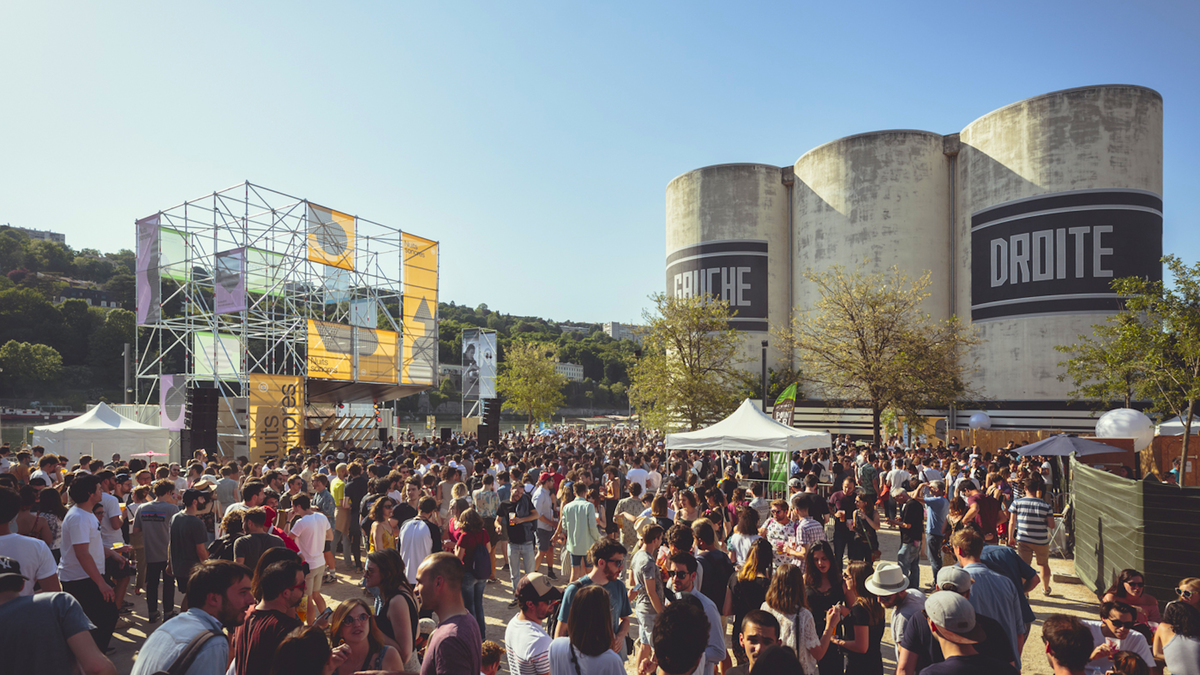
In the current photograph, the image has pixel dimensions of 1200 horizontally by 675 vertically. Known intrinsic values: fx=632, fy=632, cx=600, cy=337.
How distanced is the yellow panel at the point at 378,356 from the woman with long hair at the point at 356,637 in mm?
24607

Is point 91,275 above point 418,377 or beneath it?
above

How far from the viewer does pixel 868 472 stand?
1438 cm

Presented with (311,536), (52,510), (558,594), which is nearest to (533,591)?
(558,594)

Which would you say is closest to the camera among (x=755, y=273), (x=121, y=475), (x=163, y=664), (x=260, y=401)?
(x=163, y=664)

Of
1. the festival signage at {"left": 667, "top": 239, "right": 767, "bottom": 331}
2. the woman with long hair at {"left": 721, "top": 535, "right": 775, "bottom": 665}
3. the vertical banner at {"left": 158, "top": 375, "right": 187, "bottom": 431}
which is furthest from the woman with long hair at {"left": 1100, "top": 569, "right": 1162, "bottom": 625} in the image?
the festival signage at {"left": 667, "top": 239, "right": 767, "bottom": 331}

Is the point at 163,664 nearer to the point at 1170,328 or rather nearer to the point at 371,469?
the point at 371,469

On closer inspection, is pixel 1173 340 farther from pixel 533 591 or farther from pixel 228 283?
pixel 228 283

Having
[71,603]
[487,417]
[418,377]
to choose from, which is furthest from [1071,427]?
[71,603]

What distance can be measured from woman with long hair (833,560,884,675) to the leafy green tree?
8482 cm

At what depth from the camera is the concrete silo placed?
133 feet

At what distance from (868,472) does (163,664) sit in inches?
561

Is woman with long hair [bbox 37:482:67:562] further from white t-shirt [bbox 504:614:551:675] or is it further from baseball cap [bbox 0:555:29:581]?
white t-shirt [bbox 504:614:551:675]

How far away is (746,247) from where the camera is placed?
41.0 metres

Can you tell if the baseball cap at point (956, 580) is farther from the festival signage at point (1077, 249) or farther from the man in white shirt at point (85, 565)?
the festival signage at point (1077, 249)
